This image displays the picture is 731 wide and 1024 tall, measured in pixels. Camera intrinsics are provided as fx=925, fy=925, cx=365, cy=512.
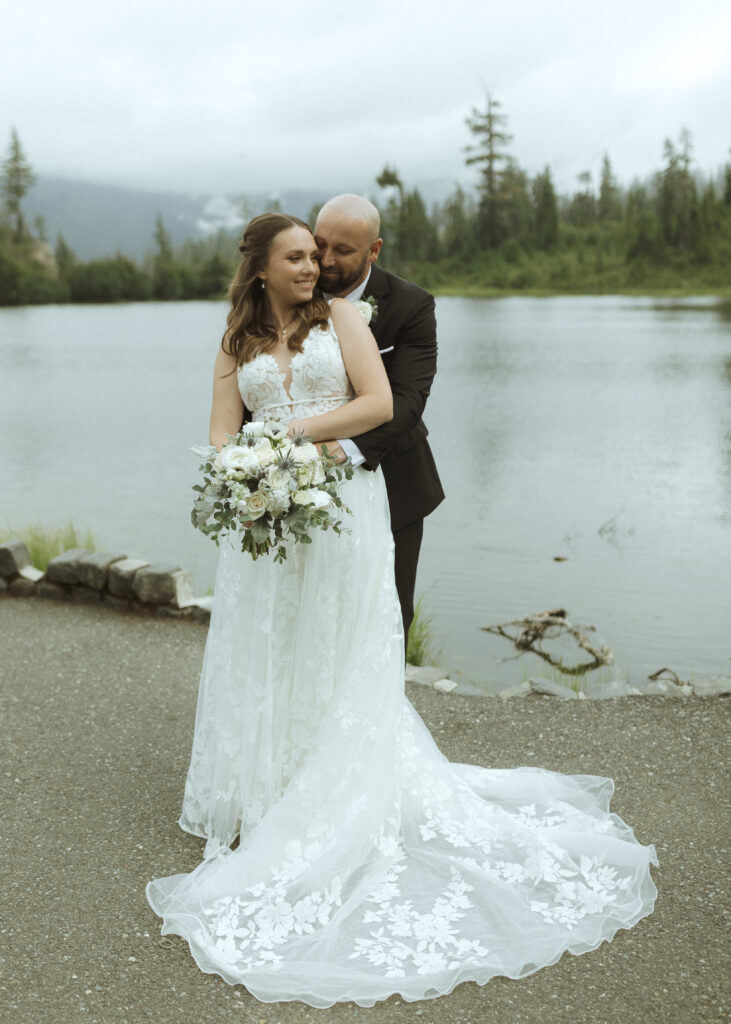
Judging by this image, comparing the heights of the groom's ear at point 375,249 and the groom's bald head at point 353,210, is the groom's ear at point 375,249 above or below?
below

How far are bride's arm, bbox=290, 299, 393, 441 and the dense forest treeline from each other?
50026 mm

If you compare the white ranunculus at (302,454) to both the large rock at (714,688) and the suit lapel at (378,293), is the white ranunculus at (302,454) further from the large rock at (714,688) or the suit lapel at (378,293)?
the large rock at (714,688)

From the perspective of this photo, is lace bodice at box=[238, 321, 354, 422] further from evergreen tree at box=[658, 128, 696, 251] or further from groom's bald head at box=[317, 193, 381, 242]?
evergreen tree at box=[658, 128, 696, 251]

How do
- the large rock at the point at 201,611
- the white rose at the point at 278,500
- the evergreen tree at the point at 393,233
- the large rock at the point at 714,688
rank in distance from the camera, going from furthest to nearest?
the evergreen tree at the point at 393,233, the large rock at the point at 201,611, the large rock at the point at 714,688, the white rose at the point at 278,500

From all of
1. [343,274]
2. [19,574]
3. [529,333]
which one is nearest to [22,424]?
[19,574]

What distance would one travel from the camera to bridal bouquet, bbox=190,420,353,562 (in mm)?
2932

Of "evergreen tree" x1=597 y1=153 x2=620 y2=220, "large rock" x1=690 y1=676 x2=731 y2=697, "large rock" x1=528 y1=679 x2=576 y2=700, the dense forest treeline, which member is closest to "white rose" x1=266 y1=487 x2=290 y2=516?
"large rock" x1=528 y1=679 x2=576 y2=700

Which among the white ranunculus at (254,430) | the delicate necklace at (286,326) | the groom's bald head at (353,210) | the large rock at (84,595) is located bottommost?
the large rock at (84,595)

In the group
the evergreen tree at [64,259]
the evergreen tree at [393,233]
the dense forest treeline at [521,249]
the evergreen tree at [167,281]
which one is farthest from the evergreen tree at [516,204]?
the evergreen tree at [64,259]

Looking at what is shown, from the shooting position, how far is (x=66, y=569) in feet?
22.2

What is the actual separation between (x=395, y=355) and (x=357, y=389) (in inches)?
16.4

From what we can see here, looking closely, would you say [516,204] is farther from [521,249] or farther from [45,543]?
[45,543]

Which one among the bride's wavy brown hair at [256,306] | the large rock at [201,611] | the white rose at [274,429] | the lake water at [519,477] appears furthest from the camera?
the lake water at [519,477]

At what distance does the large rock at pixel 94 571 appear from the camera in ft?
21.9
